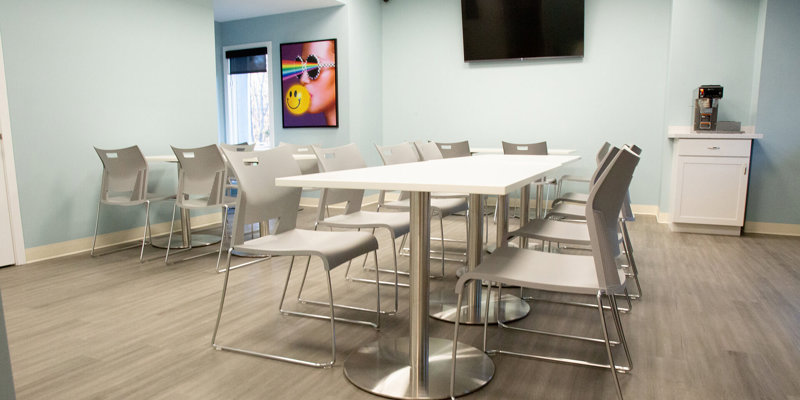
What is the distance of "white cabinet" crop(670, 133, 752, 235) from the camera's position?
4539mm

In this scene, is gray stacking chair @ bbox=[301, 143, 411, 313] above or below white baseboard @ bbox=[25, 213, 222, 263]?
above

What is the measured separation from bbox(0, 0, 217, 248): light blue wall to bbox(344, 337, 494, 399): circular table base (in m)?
3.04

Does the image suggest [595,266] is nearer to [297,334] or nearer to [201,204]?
[297,334]

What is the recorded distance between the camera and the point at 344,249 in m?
2.17

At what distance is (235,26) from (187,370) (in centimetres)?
613

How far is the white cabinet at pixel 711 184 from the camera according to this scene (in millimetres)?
4539

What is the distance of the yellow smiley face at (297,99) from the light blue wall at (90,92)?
1616 millimetres

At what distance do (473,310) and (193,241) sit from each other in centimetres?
283

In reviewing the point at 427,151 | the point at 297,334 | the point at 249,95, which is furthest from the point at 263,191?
the point at 249,95

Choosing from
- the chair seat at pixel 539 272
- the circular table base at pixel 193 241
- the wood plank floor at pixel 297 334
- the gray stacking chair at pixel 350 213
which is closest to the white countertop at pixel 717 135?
the wood plank floor at pixel 297 334

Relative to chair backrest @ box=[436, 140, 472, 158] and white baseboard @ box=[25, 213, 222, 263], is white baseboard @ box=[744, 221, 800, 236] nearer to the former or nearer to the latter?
chair backrest @ box=[436, 140, 472, 158]

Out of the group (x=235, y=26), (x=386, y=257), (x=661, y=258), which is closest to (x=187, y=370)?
(x=386, y=257)

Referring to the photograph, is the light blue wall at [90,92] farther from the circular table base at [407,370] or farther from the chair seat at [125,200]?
the circular table base at [407,370]

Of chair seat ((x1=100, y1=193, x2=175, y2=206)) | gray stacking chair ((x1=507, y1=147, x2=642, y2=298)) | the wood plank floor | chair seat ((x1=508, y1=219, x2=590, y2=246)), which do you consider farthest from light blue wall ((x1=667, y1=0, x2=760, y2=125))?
chair seat ((x1=100, y1=193, x2=175, y2=206))
